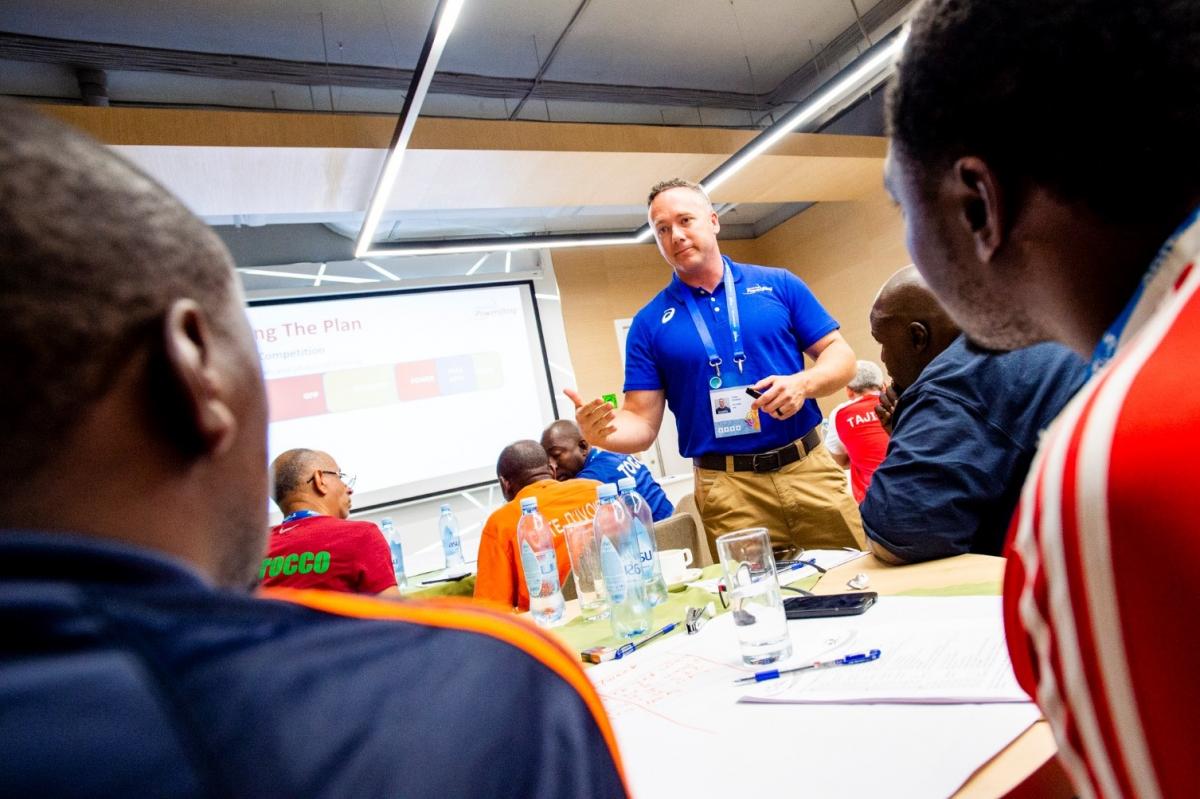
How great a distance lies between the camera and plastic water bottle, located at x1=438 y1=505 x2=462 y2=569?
5.42m

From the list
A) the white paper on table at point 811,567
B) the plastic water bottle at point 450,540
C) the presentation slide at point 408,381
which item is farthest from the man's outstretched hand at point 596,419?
the presentation slide at point 408,381

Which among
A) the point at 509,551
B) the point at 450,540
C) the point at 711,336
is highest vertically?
the point at 711,336

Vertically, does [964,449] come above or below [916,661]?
above

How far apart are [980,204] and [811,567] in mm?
1314

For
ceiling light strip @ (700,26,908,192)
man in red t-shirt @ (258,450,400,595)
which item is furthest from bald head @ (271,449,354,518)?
ceiling light strip @ (700,26,908,192)

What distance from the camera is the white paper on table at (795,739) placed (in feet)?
2.54

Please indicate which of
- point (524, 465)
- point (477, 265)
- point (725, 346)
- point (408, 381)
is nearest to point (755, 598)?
point (725, 346)

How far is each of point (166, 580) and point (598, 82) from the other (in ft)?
19.7

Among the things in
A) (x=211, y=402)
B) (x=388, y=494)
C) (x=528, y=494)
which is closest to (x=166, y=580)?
(x=211, y=402)

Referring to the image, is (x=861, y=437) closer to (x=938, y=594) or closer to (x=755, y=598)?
(x=938, y=594)

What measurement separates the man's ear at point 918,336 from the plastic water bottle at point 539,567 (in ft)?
Result: 3.66

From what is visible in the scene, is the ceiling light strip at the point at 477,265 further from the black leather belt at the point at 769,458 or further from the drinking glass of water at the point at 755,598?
the drinking glass of water at the point at 755,598

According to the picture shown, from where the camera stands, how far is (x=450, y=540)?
553 cm

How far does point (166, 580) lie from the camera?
349 mm
